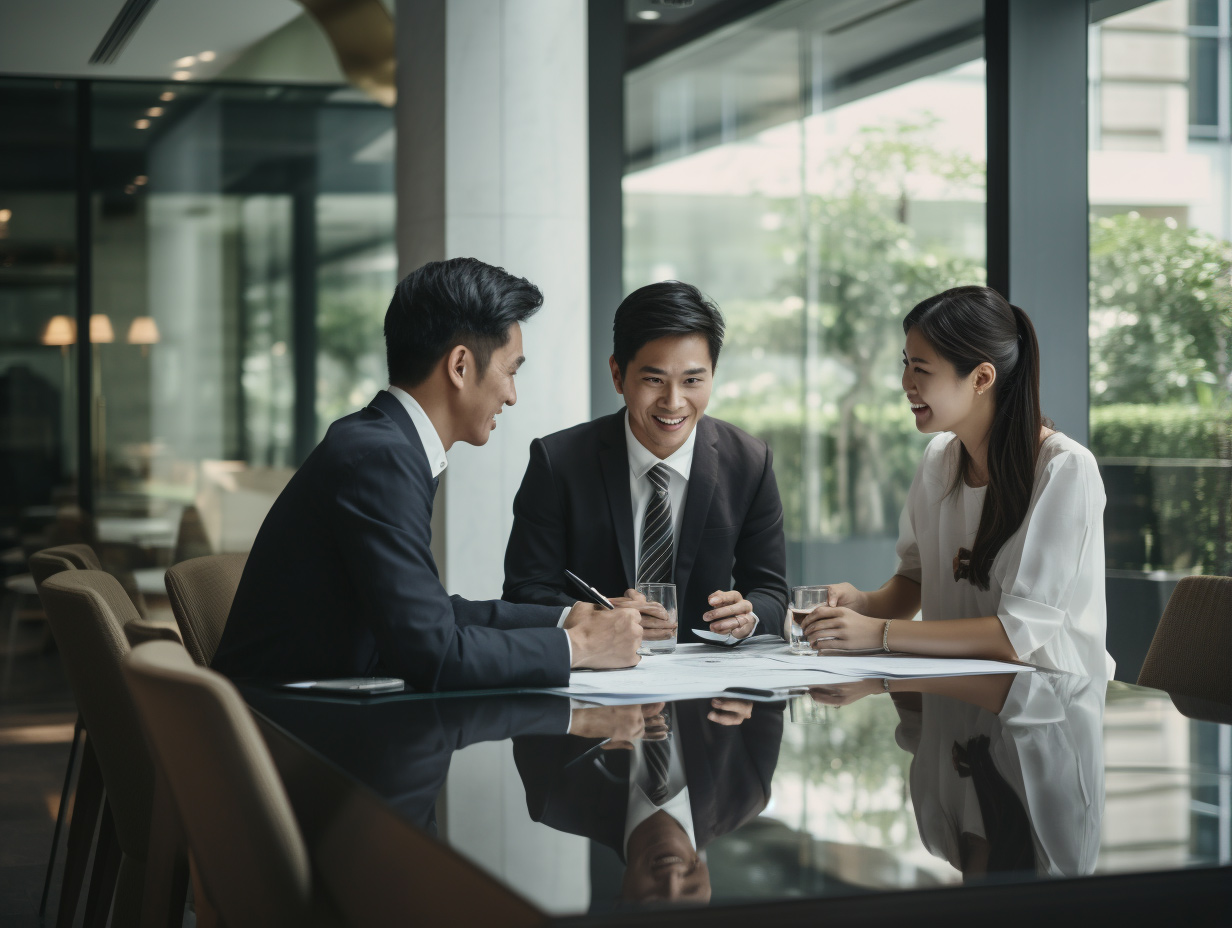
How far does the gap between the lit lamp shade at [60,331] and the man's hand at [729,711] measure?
5.51 meters

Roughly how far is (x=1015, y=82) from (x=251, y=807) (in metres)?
3.17

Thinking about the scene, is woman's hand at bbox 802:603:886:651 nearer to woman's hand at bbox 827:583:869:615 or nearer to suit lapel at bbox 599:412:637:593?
woman's hand at bbox 827:583:869:615

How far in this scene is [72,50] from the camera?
5.93 m

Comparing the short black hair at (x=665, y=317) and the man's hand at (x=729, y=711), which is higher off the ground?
the short black hair at (x=665, y=317)

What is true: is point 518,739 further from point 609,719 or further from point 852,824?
point 852,824

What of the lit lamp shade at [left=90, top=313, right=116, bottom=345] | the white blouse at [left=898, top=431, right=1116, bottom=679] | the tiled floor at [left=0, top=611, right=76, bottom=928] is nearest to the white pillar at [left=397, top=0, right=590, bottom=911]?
the tiled floor at [left=0, top=611, right=76, bottom=928]

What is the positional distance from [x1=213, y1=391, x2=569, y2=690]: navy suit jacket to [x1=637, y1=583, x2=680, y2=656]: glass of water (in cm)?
38

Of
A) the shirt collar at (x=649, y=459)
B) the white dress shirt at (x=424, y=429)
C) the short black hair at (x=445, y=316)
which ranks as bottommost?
the shirt collar at (x=649, y=459)

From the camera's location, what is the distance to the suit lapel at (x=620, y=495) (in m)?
2.61

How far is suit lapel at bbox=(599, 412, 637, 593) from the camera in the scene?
2605 mm

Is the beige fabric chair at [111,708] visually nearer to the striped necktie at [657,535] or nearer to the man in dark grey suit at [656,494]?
the man in dark grey suit at [656,494]

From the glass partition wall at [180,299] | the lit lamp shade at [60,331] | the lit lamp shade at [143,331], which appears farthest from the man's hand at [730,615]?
the lit lamp shade at [60,331]

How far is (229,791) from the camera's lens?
1.17m

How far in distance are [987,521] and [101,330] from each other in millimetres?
5320
